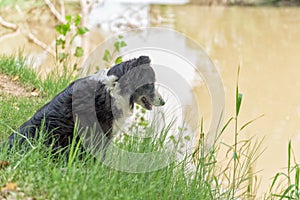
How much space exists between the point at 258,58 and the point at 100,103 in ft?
30.7

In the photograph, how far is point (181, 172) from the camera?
3346 millimetres

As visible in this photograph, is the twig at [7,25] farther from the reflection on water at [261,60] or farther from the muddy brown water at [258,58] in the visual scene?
the reflection on water at [261,60]

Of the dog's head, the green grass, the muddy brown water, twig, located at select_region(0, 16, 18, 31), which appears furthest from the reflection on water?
twig, located at select_region(0, 16, 18, 31)

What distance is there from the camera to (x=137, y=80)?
132 inches

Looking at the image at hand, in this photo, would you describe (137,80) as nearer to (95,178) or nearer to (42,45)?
(95,178)

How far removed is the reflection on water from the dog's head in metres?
2.75

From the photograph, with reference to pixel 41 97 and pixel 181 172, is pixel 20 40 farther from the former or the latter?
pixel 181 172

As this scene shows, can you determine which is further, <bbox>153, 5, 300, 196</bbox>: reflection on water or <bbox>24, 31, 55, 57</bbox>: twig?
<bbox>24, 31, 55, 57</bbox>: twig

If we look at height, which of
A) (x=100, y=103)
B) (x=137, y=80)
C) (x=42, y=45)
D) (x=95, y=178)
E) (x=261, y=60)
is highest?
(x=261, y=60)

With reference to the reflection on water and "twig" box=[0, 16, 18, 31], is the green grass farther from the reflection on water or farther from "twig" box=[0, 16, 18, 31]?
"twig" box=[0, 16, 18, 31]

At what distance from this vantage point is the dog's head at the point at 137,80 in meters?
3.33

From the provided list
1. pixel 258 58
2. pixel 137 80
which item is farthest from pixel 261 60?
pixel 137 80

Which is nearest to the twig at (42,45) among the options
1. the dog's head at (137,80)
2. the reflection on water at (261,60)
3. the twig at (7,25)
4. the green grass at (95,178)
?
the twig at (7,25)

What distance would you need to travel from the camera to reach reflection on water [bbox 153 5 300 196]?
751 cm
